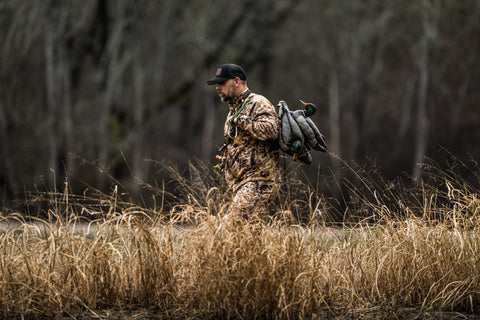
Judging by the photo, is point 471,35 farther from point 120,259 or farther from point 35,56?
point 120,259

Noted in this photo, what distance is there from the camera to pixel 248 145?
17.6 ft

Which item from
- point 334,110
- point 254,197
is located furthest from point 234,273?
point 334,110

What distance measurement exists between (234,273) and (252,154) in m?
1.14

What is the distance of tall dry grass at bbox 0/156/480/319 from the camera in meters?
4.57

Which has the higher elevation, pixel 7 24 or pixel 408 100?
pixel 7 24

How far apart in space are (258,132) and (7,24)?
14.2 metres

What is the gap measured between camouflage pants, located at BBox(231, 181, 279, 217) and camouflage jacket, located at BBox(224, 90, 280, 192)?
4 cm

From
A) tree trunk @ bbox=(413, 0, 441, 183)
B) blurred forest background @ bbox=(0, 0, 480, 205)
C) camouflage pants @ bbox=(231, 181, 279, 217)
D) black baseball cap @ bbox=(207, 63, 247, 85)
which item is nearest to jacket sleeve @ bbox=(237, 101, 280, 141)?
black baseball cap @ bbox=(207, 63, 247, 85)

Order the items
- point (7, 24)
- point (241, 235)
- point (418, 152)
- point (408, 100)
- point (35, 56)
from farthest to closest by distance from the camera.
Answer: point (408, 100) → point (418, 152) → point (35, 56) → point (7, 24) → point (241, 235)

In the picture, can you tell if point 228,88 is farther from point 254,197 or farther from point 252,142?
point 254,197

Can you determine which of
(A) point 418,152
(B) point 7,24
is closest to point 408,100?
(A) point 418,152

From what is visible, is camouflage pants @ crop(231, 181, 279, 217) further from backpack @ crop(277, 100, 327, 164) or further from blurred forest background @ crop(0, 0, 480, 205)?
blurred forest background @ crop(0, 0, 480, 205)

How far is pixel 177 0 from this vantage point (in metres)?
29.6

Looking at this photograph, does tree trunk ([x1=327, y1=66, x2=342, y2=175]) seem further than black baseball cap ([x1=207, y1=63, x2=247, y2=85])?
Yes
